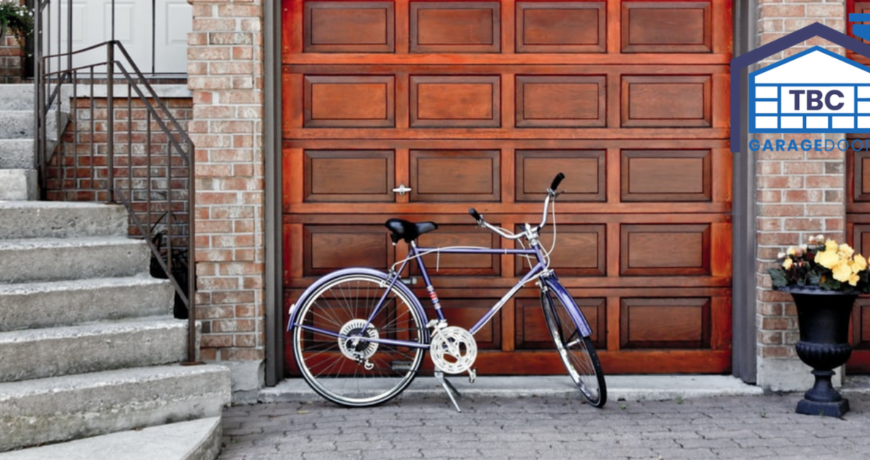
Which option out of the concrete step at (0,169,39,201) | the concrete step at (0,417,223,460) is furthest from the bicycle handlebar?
the concrete step at (0,169,39,201)

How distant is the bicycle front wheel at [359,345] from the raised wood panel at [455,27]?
1.47 metres

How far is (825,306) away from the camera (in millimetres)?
4562

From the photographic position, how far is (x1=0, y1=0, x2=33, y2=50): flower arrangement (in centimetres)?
598

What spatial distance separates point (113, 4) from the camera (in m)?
6.39

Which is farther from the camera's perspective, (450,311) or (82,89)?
(82,89)

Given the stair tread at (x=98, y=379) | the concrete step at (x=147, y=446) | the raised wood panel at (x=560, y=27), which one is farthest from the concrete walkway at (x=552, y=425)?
the raised wood panel at (x=560, y=27)

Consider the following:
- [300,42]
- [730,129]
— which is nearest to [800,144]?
[730,129]

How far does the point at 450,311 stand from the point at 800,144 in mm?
2261

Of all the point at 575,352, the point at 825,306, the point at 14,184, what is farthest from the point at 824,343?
the point at 14,184

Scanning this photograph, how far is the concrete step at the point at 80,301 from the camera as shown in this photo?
404cm

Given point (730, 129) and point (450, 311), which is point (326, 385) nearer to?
point (450, 311)

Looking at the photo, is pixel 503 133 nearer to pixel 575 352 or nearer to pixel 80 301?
pixel 575 352

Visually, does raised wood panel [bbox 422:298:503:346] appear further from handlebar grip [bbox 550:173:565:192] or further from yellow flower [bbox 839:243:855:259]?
yellow flower [bbox 839:243:855:259]

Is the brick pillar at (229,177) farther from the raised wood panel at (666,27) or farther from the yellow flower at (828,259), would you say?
the yellow flower at (828,259)
